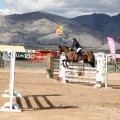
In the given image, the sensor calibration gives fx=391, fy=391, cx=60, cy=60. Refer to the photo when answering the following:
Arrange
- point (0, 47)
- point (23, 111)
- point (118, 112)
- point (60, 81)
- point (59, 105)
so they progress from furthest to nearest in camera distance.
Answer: point (0, 47)
point (60, 81)
point (59, 105)
point (118, 112)
point (23, 111)

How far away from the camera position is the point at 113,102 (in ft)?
45.3

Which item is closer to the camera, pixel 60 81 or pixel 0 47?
pixel 60 81

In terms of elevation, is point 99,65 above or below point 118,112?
above

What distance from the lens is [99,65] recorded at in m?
19.9

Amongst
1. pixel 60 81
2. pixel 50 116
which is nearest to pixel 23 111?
pixel 50 116

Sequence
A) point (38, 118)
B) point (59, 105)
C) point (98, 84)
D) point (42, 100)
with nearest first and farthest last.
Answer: point (38, 118) → point (59, 105) → point (42, 100) → point (98, 84)

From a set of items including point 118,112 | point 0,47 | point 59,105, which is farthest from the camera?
point 0,47

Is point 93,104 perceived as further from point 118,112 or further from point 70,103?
point 118,112

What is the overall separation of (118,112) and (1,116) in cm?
353

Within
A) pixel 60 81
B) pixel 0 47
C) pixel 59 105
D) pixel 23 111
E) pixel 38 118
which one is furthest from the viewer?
pixel 0 47

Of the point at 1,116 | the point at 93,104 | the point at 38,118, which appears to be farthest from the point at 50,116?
the point at 93,104

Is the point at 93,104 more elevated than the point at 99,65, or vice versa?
the point at 99,65

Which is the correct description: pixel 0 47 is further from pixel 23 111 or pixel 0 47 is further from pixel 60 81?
pixel 23 111

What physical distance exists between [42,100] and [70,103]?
1036 mm
